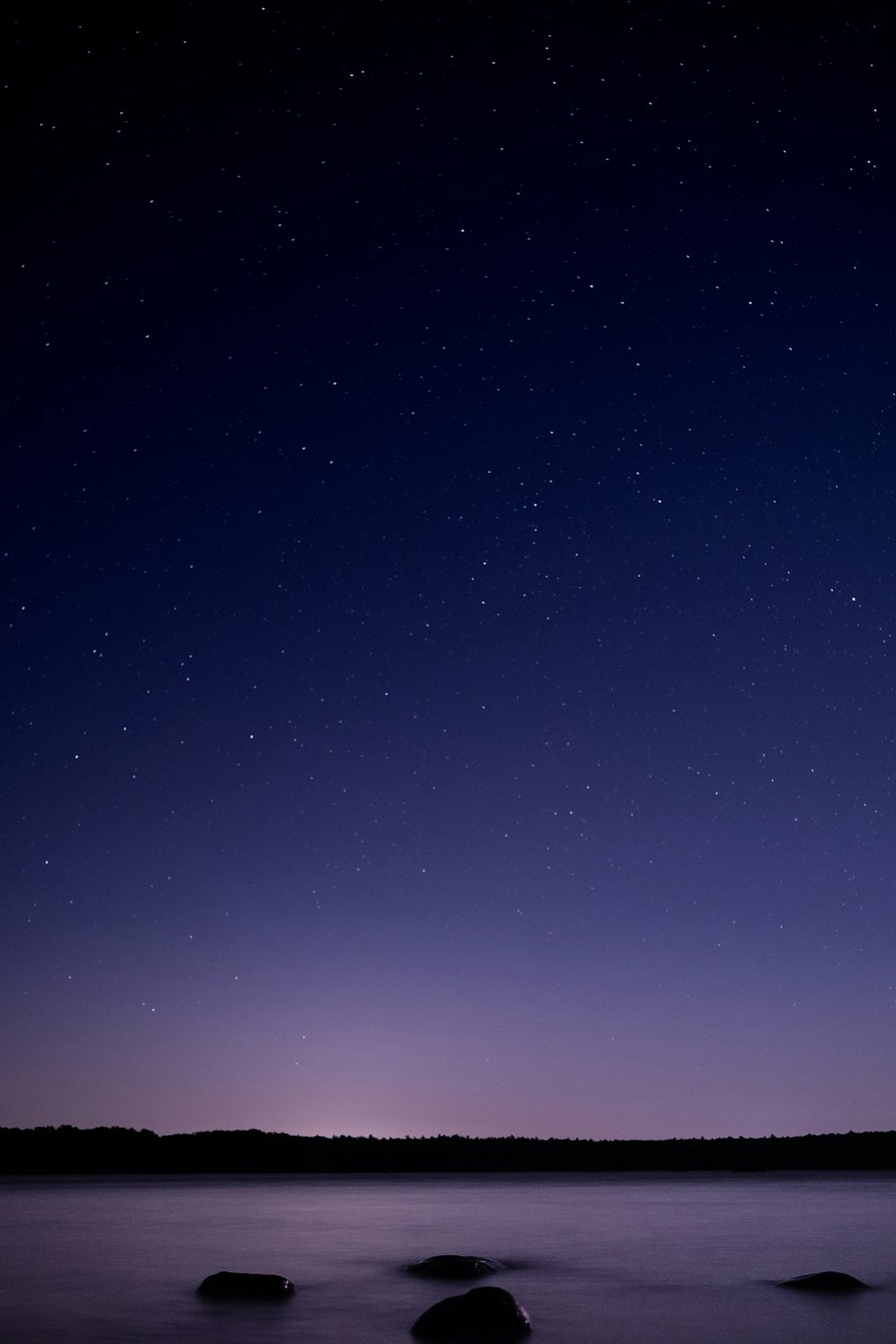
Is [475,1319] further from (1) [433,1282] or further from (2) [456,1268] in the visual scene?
(2) [456,1268]

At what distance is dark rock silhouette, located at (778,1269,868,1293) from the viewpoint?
62.8ft

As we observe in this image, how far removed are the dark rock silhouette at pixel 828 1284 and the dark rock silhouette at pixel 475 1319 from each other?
6933 millimetres

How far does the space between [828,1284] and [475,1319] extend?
8260mm

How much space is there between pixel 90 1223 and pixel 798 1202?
36.8 meters

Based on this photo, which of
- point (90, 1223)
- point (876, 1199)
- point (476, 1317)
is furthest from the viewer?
point (876, 1199)

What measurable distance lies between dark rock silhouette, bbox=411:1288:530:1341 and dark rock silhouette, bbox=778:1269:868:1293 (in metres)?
6.93

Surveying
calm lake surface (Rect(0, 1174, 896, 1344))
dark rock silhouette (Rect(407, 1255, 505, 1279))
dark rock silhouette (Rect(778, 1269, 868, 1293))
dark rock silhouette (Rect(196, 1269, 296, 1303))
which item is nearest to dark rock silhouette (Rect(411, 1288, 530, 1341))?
calm lake surface (Rect(0, 1174, 896, 1344))

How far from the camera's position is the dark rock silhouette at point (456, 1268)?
21.2 metres

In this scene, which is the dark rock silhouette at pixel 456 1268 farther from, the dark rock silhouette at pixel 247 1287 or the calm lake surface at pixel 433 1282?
the dark rock silhouette at pixel 247 1287

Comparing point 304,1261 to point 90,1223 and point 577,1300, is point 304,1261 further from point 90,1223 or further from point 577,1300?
point 90,1223

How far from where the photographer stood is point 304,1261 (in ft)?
88.4

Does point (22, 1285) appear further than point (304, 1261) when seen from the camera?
No

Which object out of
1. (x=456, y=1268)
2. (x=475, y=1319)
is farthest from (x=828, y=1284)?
(x=475, y=1319)

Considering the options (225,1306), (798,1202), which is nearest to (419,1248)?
(225,1306)
